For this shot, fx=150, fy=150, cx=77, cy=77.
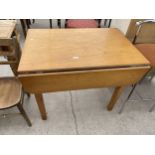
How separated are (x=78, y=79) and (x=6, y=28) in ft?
3.26

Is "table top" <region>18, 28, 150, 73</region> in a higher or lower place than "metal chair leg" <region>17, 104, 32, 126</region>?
higher

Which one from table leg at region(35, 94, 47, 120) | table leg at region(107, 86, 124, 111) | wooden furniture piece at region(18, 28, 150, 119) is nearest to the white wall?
wooden furniture piece at region(18, 28, 150, 119)

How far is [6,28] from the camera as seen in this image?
156 centimetres

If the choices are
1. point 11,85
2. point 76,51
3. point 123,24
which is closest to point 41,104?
point 11,85

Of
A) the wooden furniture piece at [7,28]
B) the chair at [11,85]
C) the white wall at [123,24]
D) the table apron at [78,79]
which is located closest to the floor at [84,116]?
the chair at [11,85]

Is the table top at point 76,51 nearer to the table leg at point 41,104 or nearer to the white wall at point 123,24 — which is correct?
the table leg at point 41,104

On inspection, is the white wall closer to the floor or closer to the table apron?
the floor

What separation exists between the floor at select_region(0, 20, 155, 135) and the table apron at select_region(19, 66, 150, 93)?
0.54 metres

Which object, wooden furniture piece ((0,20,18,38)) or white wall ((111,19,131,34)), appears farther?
white wall ((111,19,131,34))

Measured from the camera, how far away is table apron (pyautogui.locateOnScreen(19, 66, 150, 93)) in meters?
1.08

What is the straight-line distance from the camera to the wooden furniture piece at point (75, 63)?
1.08 metres

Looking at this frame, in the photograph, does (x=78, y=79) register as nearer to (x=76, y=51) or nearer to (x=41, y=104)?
(x=76, y=51)

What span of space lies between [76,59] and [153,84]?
1.45m

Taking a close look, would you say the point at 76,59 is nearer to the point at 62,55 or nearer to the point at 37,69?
the point at 62,55
